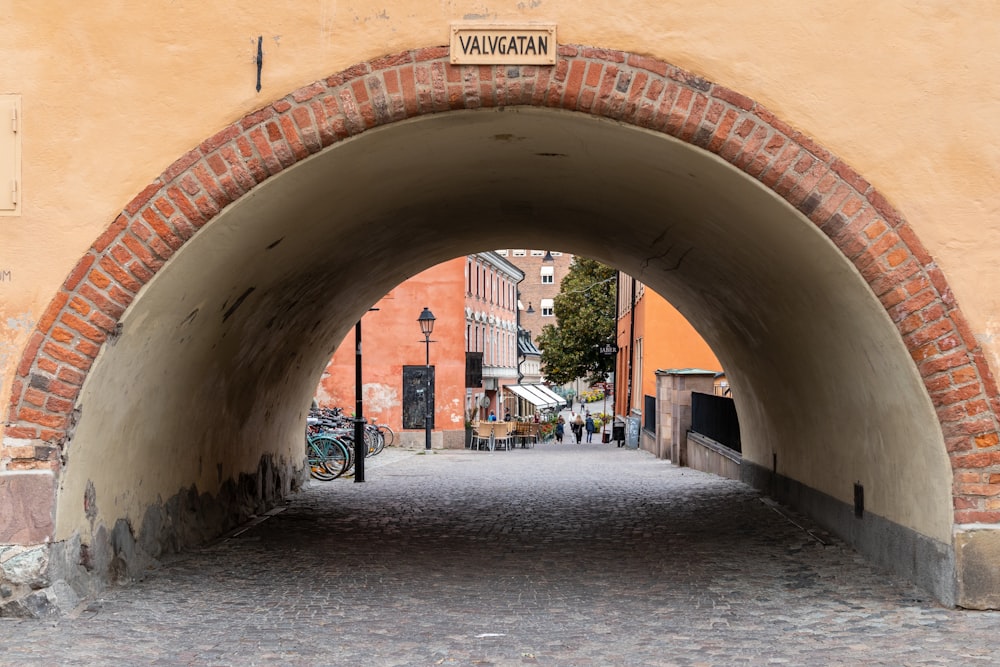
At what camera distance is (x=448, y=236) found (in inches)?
552

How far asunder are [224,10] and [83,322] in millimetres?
2165

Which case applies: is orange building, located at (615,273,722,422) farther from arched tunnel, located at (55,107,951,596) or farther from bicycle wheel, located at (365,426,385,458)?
arched tunnel, located at (55,107,951,596)

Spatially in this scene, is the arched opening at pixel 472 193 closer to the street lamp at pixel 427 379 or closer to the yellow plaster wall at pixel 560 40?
the yellow plaster wall at pixel 560 40

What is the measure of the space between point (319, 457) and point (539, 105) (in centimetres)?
1205

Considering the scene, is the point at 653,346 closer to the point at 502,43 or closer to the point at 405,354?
the point at 405,354

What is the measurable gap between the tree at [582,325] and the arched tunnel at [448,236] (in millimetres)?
39420

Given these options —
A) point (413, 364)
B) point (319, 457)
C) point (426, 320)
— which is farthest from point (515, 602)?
point (413, 364)

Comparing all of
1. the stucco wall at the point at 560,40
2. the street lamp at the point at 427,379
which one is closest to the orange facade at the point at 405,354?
the street lamp at the point at 427,379

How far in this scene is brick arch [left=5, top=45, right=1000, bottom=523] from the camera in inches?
A: 294

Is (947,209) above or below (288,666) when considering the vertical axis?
above

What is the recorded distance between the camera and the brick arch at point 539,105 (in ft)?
24.5

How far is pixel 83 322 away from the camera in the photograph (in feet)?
24.5

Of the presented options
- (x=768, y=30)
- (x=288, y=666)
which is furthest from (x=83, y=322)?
(x=768, y=30)

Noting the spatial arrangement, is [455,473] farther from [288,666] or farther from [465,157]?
[288,666]
